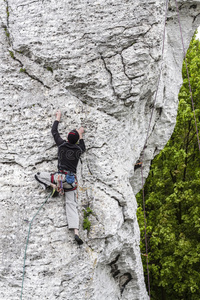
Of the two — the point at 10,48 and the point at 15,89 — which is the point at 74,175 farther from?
the point at 10,48

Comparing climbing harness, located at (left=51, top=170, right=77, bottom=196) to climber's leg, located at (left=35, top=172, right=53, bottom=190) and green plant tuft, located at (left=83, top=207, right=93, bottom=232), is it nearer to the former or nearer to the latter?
climber's leg, located at (left=35, top=172, right=53, bottom=190)

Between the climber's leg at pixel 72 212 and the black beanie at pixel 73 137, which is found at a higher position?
the black beanie at pixel 73 137

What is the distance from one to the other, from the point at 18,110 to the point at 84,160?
1.58 meters

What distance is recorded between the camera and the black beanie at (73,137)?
17.8ft

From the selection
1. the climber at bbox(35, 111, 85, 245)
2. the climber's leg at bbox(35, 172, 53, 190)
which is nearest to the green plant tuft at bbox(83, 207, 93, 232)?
the climber at bbox(35, 111, 85, 245)

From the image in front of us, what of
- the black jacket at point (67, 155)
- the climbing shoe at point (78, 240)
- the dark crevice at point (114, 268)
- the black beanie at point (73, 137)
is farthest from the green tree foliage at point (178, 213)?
the black beanie at point (73, 137)

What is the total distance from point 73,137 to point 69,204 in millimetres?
1178

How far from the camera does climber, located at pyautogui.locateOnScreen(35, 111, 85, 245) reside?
211 inches

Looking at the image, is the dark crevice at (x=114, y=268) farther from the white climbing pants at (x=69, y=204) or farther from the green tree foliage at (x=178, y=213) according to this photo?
the green tree foliage at (x=178, y=213)

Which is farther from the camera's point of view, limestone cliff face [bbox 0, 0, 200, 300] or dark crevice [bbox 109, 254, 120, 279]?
dark crevice [bbox 109, 254, 120, 279]

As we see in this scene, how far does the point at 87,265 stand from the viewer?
18.0 feet

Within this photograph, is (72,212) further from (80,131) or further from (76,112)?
(76,112)

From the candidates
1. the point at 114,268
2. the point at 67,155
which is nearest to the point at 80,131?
the point at 67,155

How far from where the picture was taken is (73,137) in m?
5.41
